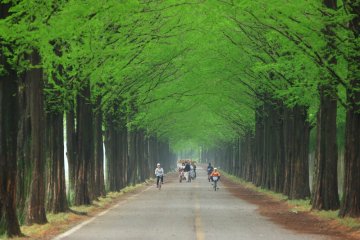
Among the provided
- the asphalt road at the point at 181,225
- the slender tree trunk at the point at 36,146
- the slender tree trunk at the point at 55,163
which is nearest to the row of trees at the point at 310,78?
the asphalt road at the point at 181,225

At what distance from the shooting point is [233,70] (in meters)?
44.3

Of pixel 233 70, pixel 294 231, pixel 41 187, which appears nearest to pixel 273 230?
pixel 294 231

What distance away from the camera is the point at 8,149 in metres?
19.1

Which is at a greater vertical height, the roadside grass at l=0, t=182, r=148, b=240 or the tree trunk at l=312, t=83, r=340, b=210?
the tree trunk at l=312, t=83, r=340, b=210

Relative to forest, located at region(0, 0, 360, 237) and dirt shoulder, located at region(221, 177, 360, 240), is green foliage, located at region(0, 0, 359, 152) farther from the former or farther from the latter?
dirt shoulder, located at region(221, 177, 360, 240)

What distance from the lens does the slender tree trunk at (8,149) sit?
18.8 meters

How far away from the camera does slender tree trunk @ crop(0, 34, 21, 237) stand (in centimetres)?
1881

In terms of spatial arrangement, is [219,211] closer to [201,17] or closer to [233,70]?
[201,17]

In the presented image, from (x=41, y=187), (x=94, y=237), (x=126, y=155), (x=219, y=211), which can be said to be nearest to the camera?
(x=94, y=237)

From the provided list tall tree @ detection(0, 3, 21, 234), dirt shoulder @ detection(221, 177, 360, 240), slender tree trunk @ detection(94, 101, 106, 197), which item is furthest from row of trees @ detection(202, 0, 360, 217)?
slender tree trunk @ detection(94, 101, 106, 197)

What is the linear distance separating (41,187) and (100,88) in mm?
14254

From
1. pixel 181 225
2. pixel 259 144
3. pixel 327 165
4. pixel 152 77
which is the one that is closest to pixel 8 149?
pixel 181 225

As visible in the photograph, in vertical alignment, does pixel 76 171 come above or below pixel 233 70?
below

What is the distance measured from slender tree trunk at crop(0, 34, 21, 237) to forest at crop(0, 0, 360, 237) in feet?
0.09
